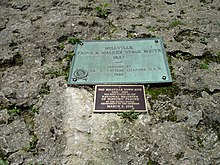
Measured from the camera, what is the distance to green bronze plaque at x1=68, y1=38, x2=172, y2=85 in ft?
7.30

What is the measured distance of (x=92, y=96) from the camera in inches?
84.0

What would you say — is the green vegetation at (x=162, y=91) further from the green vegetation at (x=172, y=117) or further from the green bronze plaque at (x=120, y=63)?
the green vegetation at (x=172, y=117)

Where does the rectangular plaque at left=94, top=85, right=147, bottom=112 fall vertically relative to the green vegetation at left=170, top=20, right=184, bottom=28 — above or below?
below

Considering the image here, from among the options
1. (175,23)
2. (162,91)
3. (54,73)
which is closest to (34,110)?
(54,73)

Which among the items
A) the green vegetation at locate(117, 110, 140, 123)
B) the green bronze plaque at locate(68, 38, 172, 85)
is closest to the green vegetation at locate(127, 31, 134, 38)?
the green bronze plaque at locate(68, 38, 172, 85)

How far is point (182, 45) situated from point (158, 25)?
433 mm

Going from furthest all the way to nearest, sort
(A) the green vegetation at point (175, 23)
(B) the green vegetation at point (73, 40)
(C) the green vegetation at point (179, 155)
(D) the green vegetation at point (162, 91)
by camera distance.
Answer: (A) the green vegetation at point (175, 23), (B) the green vegetation at point (73, 40), (D) the green vegetation at point (162, 91), (C) the green vegetation at point (179, 155)

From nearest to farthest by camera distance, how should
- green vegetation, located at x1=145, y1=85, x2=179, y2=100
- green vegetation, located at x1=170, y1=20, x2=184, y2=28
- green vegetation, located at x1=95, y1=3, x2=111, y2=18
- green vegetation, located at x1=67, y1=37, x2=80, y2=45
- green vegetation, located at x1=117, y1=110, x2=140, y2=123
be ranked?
green vegetation, located at x1=117, y1=110, x2=140, y2=123 < green vegetation, located at x1=145, y1=85, x2=179, y2=100 < green vegetation, located at x1=67, y1=37, x2=80, y2=45 < green vegetation, located at x1=170, y1=20, x2=184, y2=28 < green vegetation, located at x1=95, y1=3, x2=111, y2=18

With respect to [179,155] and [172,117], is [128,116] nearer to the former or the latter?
[172,117]

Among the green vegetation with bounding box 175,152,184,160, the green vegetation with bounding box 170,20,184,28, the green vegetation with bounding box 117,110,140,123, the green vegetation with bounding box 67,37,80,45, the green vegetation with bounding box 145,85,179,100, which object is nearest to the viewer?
the green vegetation with bounding box 175,152,184,160

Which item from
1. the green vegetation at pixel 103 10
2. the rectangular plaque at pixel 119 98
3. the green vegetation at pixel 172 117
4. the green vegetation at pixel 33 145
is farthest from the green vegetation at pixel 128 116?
the green vegetation at pixel 103 10

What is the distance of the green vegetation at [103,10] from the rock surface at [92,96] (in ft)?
0.17

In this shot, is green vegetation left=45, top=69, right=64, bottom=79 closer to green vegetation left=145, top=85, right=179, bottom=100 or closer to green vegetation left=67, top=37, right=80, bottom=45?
green vegetation left=67, top=37, right=80, bottom=45

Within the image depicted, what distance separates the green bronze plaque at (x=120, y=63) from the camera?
7.30 ft
